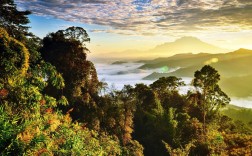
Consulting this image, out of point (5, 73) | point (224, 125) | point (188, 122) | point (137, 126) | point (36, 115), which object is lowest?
point (224, 125)

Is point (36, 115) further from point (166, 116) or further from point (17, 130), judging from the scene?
point (166, 116)

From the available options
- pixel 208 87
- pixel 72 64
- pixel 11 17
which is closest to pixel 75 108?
pixel 72 64

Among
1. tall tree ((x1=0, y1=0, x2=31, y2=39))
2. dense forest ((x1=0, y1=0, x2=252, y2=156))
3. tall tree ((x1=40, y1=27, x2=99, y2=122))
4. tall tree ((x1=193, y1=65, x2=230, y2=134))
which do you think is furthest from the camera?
tall tree ((x1=193, y1=65, x2=230, y2=134))

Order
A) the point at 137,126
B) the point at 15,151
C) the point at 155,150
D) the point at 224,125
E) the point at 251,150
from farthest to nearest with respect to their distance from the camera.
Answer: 1. the point at 224,125
2. the point at 137,126
3. the point at 155,150
4. the point at 251,150
5. the point at 15,151

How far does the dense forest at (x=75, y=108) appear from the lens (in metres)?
8.21

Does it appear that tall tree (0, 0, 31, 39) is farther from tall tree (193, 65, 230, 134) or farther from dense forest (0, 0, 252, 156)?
tall tree (193, 65, 230, 134)

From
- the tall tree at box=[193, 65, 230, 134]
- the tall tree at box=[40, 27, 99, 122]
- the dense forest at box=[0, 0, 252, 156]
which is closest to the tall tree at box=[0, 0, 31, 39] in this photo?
the dense forest at box=[0, 0, 252, 156]

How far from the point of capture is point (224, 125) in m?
47.2

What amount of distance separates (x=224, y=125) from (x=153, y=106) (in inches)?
600

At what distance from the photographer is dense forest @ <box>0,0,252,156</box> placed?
8.21 meters

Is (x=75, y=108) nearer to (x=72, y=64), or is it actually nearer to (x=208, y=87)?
(x=72, y=64)

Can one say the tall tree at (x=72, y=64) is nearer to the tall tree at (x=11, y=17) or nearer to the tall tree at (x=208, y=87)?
the tall tree at (x=11, y=17)

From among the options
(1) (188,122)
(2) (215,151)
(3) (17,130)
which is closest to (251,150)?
(2) (215,151)

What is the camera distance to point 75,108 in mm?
21828
